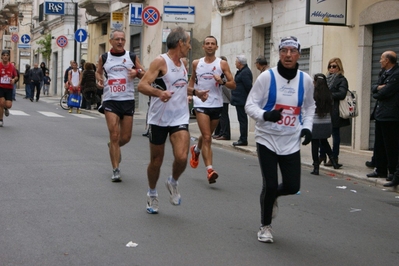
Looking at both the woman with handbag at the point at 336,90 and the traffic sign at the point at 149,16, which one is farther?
the traffic sign at the point at 149,16

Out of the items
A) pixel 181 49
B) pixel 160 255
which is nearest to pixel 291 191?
pixel 160 255

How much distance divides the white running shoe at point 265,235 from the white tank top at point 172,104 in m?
1.53

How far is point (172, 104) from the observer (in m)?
7.70

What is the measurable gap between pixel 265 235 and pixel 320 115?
18.1 ft

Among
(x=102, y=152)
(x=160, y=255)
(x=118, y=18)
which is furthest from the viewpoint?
(x=118, y=18)

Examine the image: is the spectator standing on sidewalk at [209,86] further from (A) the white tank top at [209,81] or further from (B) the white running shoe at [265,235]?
(B) the white running shoe at [265,235]

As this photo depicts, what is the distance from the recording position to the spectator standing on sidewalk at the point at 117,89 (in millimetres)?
10031

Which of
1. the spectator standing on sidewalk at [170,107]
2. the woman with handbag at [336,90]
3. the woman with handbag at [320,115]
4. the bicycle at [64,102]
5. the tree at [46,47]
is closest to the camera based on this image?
the spectator standing on sidewalk at [170,107]

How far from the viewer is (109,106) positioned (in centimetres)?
1012

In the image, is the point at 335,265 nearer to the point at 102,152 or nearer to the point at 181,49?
the point at 181,49

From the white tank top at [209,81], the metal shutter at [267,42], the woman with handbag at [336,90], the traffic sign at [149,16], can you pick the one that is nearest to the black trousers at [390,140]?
the woman with handbag at [336,90]

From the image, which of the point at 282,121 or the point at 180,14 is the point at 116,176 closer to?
the point at 282,121

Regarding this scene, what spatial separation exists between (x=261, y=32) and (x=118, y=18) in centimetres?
1114

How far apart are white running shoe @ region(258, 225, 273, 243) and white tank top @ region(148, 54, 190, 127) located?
1.53 m
